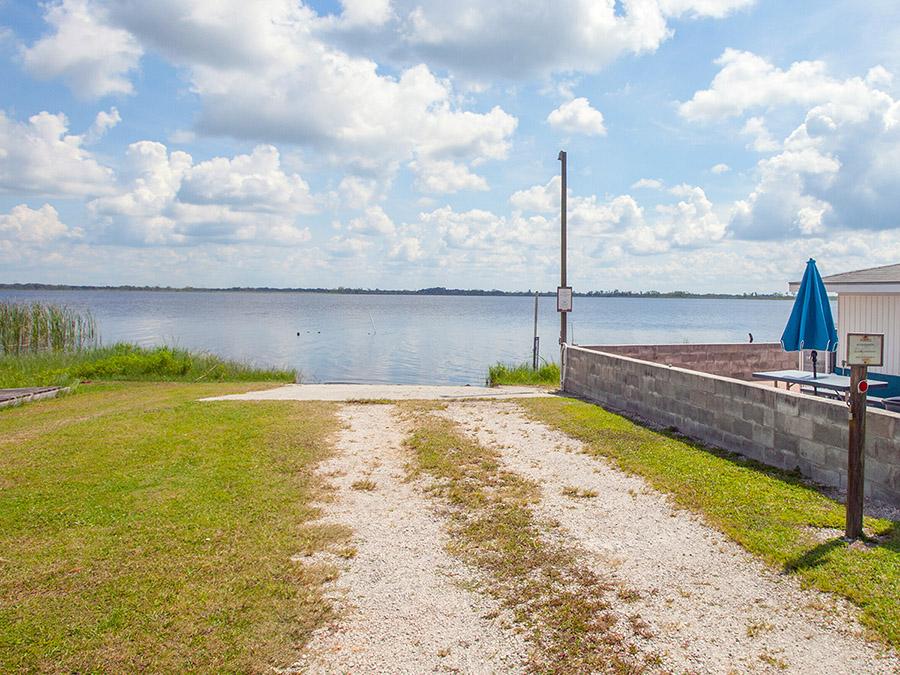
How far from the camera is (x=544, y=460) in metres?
7.90

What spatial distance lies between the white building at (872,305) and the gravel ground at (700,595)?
5.70 metres

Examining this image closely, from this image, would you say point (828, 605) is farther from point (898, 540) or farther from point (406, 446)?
point (406, 446)

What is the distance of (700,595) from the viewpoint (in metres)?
4.22

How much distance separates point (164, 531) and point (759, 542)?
4991mm

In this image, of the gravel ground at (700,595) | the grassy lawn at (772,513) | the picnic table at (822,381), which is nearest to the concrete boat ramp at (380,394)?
the grassy lawn at (772,513)

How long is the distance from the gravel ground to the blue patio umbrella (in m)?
4.83

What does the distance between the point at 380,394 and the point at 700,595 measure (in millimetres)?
9887

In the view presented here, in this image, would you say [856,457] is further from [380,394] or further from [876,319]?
[380,394]

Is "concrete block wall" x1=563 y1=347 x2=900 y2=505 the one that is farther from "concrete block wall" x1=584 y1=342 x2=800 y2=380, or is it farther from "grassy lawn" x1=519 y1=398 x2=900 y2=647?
"concrete block wall" x1=584 y1=342 x2=800 y2=380

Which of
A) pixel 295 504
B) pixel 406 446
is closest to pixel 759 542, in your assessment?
pixel 295 504

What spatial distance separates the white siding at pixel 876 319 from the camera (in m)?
9.70

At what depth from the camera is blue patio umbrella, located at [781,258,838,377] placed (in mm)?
9727

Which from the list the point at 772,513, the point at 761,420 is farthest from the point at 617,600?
the point at 761,420

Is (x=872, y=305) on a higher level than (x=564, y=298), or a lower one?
lower
